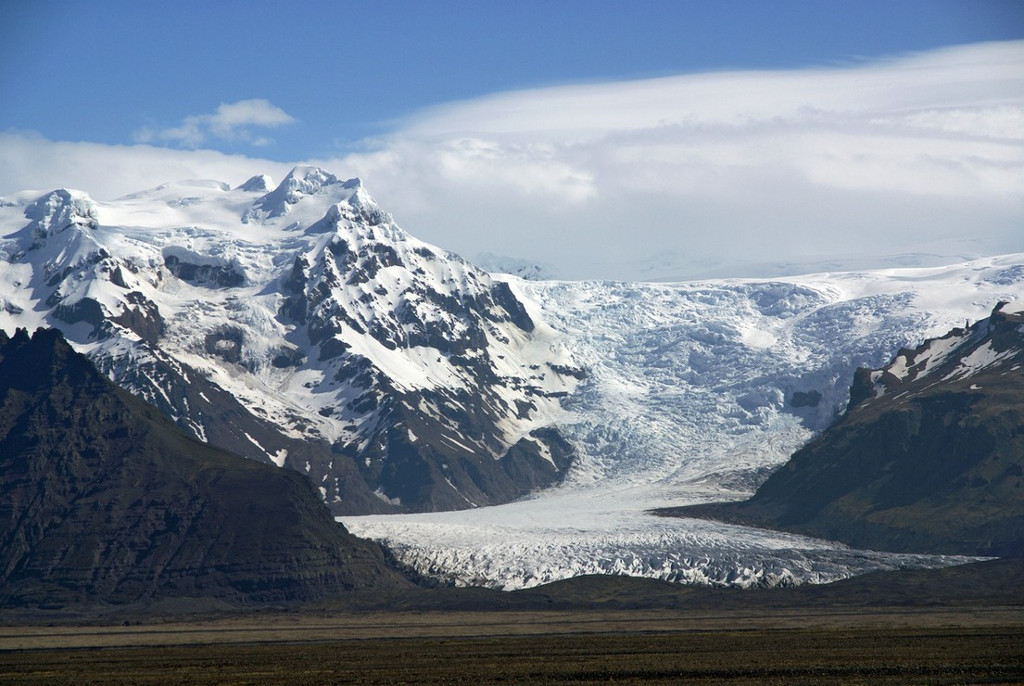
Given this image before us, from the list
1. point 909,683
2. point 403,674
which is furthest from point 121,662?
point 909,683

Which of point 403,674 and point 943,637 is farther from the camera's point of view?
point 943,637

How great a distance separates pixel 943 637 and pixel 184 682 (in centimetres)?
8539

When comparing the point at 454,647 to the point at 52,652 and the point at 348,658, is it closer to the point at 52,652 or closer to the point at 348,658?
the point at 348,658

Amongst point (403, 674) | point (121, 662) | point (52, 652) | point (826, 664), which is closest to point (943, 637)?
point (826, 664)

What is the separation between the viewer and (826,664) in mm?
153875

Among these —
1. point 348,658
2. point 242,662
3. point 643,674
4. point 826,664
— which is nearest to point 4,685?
point 242,662

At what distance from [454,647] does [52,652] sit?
48227 millimetres

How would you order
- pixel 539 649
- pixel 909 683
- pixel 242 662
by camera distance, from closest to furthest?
pixel 909 683 < pixel 242 662 < pixel 539 649

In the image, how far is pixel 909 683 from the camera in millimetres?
134375

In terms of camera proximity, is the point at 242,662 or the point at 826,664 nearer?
the point at 826,664

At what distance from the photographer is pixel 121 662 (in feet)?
589

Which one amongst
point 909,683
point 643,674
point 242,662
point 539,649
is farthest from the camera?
point 539,649

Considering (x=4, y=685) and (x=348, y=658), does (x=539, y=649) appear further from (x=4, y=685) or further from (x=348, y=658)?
(x=4, y=685)

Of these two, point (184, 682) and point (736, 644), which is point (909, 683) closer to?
point (736, 644)
